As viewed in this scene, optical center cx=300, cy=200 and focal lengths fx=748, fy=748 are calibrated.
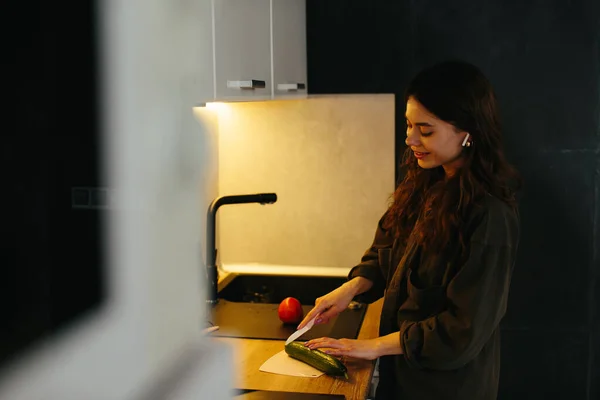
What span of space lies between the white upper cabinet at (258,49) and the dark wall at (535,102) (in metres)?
0.21

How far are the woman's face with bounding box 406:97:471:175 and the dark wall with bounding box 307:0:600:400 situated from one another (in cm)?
92

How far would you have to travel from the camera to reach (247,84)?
1.78m

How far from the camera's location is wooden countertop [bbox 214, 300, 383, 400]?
5.04 feet

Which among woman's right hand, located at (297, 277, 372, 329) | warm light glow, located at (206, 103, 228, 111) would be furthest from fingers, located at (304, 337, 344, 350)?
warm light glow, located at (206, 103, 228, 111)

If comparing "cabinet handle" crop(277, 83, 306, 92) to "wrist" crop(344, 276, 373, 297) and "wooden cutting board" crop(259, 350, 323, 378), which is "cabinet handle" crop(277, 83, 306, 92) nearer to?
"wrist" crop(344, 276, 373, 297)

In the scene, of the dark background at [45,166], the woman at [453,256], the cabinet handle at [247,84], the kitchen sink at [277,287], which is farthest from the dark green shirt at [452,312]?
the dark background at [45,166]

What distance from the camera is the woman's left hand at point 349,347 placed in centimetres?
164

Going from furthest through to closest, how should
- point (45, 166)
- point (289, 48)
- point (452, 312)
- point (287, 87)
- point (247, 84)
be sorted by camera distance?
point (289, 48)
point (287, 87)
point (247, 84)
point (452, 312)
point (45, 166)

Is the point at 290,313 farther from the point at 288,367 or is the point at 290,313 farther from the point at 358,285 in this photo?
the point at 288,367

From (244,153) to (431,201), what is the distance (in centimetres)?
104

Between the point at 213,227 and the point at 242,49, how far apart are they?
18.9 inches

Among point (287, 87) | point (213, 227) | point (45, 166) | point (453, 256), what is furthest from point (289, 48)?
point (45, 166)

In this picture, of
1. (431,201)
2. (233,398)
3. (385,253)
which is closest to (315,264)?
(385,253)

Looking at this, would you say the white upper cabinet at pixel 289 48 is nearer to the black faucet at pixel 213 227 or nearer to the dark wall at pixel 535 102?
the dark wall at pixel 535 102
